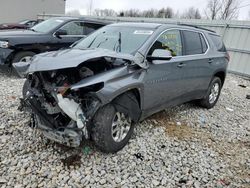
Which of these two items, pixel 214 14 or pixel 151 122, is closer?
pixel 151 122

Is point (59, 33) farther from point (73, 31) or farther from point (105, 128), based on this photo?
point (105, 128)

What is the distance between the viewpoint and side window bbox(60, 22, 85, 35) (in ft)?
24.2

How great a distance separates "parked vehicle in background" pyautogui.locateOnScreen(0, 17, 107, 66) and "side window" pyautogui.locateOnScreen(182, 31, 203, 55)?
3.90 m

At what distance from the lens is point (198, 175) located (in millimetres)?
3260

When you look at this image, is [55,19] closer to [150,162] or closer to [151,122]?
[151,122]

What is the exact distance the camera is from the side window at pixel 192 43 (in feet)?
15.0

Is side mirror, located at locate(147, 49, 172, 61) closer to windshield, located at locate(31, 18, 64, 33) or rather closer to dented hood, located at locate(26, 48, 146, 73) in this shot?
dented hood, located at locate(26, 48, 146, 73)

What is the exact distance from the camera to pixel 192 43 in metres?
4.79

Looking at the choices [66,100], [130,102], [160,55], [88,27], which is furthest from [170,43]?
[88,27]

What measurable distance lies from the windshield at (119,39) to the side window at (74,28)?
10.3 feet

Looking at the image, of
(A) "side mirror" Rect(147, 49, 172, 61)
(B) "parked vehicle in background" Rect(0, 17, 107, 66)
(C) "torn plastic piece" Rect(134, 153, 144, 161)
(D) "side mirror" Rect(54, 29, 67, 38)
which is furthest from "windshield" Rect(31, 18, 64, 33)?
(C) "torn plastic piece" Rect(134, 153, 144, 161)

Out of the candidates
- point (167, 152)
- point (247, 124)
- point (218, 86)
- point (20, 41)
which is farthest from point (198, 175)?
point (20, 41)

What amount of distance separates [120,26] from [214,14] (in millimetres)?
37930

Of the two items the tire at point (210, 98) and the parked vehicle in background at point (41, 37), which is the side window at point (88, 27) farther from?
the tire at point (210, 98)
